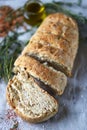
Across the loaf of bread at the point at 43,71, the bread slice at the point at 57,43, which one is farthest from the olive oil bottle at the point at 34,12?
the loaf of bread at the point at 43,71

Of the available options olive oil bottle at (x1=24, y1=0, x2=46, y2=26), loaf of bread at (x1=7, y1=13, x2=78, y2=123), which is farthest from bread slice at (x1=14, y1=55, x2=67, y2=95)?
olive oil bottle at (x1=24, y1=0, x2=46, y2=26)

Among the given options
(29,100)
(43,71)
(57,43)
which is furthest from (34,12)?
(29,100)

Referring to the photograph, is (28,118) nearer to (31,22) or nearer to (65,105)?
(65,105)

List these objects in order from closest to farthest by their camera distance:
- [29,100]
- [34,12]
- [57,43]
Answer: [29,100], [57,43], [34,12]

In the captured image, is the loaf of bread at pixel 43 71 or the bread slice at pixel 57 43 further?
the bread slice at pixel 57 43

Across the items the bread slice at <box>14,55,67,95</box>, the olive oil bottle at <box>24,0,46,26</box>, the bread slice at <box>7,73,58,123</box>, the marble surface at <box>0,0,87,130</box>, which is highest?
the olive oil bottle at <box>24,0,46,26</box>

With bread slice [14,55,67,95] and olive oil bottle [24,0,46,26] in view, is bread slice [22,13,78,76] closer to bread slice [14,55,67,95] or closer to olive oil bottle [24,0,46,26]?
bread slice [14,55,67,95]

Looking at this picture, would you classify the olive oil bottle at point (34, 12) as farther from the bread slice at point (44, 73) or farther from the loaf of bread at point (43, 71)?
the bread slice at point (44, 73)

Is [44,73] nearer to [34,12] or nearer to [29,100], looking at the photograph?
[29,100]
